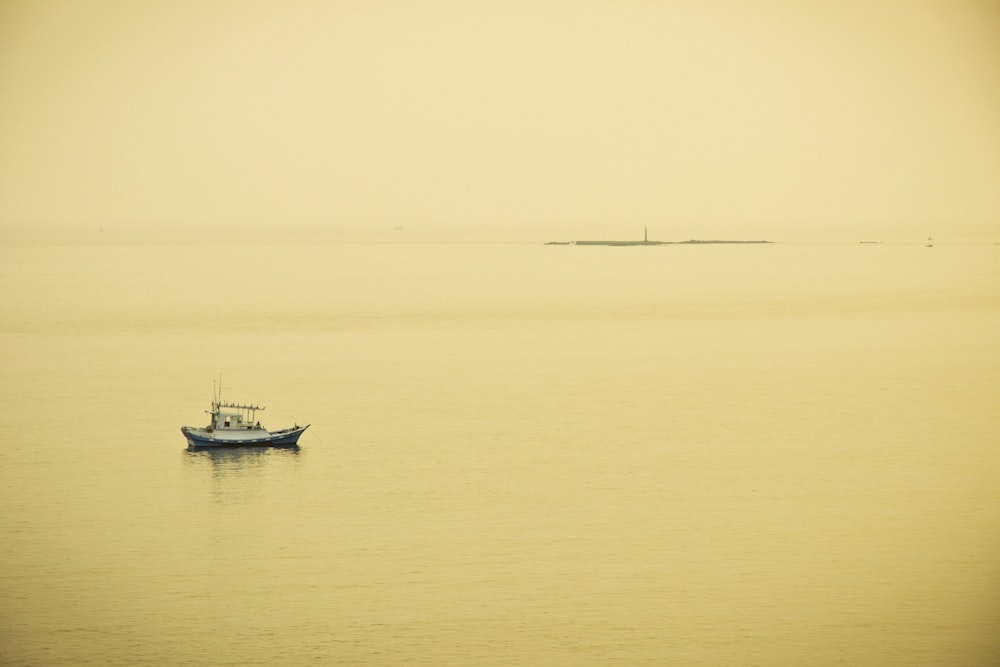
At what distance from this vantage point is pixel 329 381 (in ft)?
267

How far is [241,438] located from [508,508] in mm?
16662

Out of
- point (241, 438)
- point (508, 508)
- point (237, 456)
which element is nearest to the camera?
point (508, 508)

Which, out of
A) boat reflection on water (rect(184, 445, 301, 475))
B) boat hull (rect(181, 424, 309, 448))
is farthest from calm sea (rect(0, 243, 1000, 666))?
boat hull (rect(181, 424, 309, 448))

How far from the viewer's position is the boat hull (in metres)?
59.8

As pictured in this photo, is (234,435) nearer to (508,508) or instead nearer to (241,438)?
(241,438)

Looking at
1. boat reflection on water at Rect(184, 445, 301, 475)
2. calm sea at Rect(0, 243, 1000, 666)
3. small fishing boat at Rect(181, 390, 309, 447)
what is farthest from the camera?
small fishing boat at Rect(181, 390, 309, 447)

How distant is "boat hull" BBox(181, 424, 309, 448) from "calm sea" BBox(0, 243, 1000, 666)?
0.64m

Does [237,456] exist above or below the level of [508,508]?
above

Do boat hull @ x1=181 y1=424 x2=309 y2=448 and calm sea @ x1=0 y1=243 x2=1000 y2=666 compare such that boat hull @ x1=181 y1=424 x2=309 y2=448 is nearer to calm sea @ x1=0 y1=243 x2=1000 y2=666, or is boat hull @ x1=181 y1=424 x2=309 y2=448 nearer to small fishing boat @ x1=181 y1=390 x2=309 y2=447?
small fishing boat @ x1=181 y1=390 x2=309 y2=447

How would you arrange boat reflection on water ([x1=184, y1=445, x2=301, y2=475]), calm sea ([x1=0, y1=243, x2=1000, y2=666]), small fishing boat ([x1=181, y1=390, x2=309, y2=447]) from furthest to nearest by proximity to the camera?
small fishing boat ([x1=181, y1=390, x2=309, y2=447])
boat reflection on water ([x1=184, y1=445, x2=301, y2=475])
calm sea ([x1=0, y1=243, x2=1000, y2=666])

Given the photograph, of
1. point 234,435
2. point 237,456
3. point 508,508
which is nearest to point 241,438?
point 234,435

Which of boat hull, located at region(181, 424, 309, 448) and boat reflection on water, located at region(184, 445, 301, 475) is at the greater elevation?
boat hull, located at region(181, 424, 309, 448)

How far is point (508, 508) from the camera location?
4900 cm

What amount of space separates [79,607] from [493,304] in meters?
110
